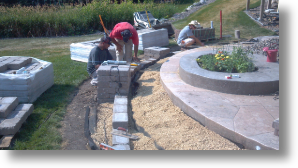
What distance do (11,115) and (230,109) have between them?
3570 millimetres

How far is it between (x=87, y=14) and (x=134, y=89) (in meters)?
12.0

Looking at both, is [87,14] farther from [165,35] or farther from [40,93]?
[40,93]

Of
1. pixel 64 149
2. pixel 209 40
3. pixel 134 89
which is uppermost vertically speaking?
pixel 209 40

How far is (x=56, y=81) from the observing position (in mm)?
6566

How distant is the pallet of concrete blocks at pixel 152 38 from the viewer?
9477mm

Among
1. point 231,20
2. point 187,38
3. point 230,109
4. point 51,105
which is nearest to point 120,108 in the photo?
point 51,105

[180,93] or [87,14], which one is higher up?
[87,14]

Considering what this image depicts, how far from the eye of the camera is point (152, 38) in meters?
9.84

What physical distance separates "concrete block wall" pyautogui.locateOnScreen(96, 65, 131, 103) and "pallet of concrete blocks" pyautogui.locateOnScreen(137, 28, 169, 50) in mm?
4339

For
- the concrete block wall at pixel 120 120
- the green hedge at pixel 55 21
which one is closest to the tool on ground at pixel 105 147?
the concrete block wall at pixel 120 120

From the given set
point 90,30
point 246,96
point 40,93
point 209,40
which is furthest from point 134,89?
point 90,30

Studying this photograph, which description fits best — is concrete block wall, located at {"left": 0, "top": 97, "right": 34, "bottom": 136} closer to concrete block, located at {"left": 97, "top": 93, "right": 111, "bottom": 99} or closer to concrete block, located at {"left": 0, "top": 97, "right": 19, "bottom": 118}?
concrete block, located at {"left": 0, "top": 97, "right": 19, "bottom": 118}

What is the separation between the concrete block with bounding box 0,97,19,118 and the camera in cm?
410

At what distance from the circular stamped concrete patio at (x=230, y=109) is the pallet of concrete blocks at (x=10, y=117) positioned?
103 inches
